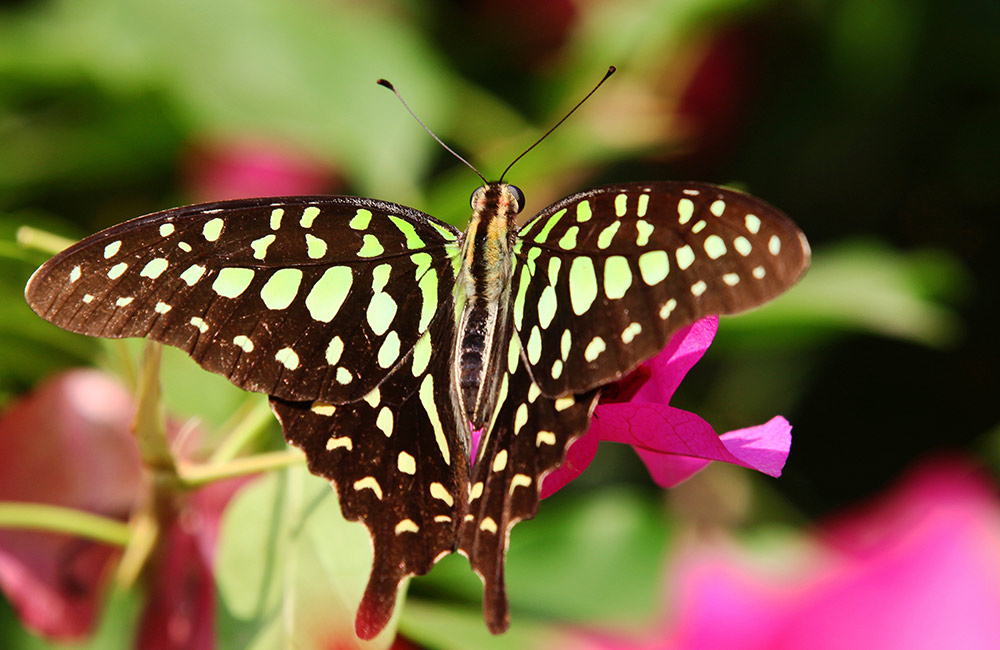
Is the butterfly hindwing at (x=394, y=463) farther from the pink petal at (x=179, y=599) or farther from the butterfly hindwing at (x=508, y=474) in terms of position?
the pink petal at (x=179, y=599)

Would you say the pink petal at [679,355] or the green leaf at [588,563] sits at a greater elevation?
the pink petal at [679,355]

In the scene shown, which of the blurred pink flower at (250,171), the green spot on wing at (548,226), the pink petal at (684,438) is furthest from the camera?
the blurred pink flower at (250,171)

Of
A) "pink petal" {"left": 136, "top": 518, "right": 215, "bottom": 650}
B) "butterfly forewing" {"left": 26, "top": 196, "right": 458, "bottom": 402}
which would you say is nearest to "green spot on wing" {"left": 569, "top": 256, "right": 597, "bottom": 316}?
"butterfly forewing" {"left": 26, "top": 196, "right": 458, "bottom": 402}

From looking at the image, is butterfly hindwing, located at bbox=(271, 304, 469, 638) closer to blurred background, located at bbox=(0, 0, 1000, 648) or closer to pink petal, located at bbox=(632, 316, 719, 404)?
pink petal, located at bbox=(632, 316, 719, 404)

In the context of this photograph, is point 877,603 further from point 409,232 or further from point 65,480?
point 65,480

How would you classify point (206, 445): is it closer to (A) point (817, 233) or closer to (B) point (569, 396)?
(B) point (569, 396)

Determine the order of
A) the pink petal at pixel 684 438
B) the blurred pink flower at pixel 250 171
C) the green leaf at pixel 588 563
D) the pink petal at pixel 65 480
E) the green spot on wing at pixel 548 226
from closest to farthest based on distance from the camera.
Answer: the pink petal at pixel 684 438
the green spot on wing at pixel 548 226
the pink petal at pixel 65 480
the green leaf at pixel 588 563
the blurred pink flower at pixel 250 171

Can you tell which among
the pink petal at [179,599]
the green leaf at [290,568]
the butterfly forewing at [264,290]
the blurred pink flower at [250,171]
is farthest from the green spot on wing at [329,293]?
the blurred pink flower at [250,171]
